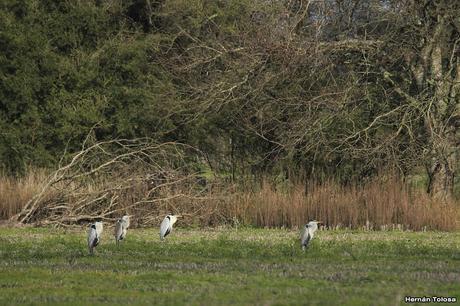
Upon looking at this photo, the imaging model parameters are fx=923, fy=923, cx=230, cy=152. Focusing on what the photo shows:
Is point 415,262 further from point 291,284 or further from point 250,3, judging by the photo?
point 250,3

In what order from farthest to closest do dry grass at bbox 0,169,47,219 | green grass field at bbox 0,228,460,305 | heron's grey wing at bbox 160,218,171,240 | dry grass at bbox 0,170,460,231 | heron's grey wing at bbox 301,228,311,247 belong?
dry grass at bbox 0,169,47,219 < dry grass at bbox 0,170,460,231 < heron's grey wing at bbox 160,218,171,240 < heron's grey wing at bbox 301,228,311,247 < green grass field at bbox 0,228,460,305

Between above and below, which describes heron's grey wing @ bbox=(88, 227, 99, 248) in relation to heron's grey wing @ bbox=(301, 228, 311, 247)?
above

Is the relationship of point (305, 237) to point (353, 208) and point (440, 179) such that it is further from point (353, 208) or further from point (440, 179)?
point (440, 179)

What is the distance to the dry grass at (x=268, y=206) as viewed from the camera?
2270 centimetres

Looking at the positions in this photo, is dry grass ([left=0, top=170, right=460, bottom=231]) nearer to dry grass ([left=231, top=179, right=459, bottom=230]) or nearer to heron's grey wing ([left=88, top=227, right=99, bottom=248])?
dry grass ([left=231, top=179, right=459, bottom=230])

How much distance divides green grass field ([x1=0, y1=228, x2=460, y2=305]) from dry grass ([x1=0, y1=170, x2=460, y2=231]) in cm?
368

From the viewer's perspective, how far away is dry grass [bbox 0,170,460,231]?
74.5 ft

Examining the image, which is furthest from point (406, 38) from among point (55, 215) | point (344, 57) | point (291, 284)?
point (291, 284)

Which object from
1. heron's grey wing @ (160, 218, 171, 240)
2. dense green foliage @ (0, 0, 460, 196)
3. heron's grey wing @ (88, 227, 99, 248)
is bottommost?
heron's grey wing @ (160, 218, 171, 240)

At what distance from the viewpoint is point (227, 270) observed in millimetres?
12469

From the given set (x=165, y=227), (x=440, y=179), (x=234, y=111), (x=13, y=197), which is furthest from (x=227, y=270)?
(x=234, y=111)

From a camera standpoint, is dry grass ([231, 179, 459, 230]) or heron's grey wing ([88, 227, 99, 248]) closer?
heron's grey wing ([88, 227, 99, 248])

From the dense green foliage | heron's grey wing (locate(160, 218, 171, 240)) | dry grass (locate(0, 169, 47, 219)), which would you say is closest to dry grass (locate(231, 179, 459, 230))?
the dense green foliage

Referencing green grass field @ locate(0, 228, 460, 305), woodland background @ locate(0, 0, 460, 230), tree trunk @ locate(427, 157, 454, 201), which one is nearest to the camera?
green grass field @ locate(0, 228, 460, 305)
